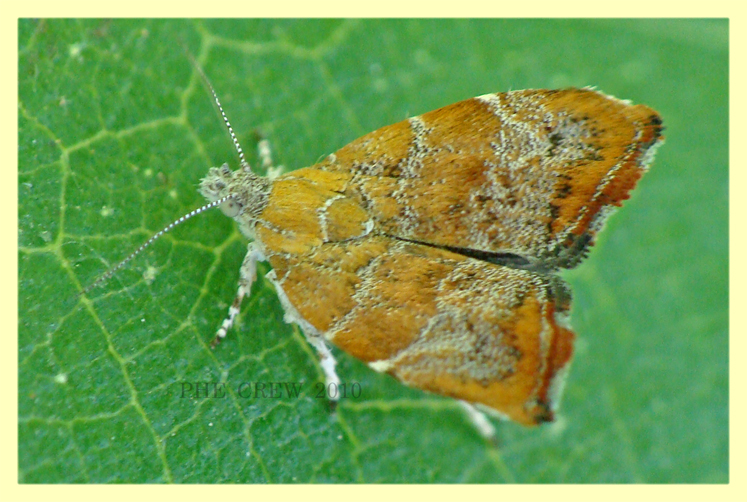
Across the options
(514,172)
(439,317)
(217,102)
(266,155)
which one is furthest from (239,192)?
(514,172)

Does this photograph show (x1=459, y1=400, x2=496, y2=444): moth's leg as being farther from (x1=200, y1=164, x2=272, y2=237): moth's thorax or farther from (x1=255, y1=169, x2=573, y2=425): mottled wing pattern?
(x1=200, y1=164, x2=272, y2=237): moth's thorax

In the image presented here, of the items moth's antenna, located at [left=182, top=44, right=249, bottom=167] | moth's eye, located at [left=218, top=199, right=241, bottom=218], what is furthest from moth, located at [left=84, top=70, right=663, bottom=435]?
moth's antenna, located at [left=182, top=44, right=249, bottom=167]

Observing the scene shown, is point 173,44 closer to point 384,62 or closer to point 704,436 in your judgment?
point 384,62

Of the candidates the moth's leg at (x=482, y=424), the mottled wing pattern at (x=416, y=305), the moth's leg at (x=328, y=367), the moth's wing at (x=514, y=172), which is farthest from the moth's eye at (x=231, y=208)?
the moth's leg at (x=482, y=424)

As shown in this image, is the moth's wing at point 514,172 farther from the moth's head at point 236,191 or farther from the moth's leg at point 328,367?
the moth's leg at point 328,367

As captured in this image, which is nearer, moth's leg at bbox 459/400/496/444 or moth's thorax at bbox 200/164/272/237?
moth's thorax at bbox 200/164/272/237

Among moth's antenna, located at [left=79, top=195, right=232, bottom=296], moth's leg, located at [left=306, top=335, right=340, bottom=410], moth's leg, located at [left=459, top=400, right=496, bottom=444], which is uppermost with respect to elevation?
moth's antenna, located at [left=79, top=195, right=232, bottom=296]

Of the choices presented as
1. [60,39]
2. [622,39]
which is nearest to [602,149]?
[622,39]
